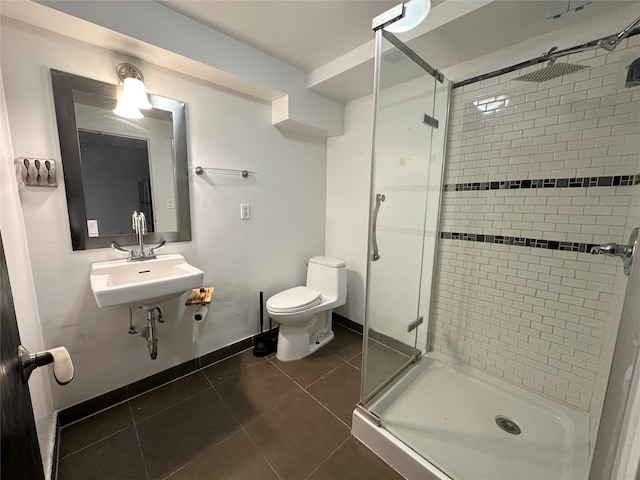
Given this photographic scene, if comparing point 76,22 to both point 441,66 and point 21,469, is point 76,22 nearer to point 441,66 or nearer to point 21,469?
point 21,469

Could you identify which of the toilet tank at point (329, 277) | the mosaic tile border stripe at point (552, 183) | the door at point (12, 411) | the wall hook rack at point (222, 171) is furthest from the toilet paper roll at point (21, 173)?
the mosaic tile border stripe at point (552, 183)

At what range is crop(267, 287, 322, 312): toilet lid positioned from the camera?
75.3 inches

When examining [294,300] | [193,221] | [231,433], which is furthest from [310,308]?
[193,221]

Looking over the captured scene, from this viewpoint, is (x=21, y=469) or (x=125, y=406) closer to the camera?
(x=21, y=469)

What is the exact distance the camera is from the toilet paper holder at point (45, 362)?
60 cm

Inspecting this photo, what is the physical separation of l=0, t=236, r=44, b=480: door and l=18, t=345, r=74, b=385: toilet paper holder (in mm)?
19

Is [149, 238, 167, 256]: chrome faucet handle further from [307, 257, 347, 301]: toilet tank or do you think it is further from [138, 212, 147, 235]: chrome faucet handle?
[307, 257, 347, 301]: toilet tank

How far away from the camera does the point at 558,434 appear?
1.38m

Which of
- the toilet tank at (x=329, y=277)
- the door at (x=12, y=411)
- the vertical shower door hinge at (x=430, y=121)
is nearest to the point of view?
the door at (x=12, y=411)

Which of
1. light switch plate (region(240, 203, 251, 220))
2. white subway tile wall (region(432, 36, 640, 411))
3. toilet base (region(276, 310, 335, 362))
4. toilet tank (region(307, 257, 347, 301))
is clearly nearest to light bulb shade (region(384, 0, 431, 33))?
white subway tile wall (region(432, 36, 640, 411))

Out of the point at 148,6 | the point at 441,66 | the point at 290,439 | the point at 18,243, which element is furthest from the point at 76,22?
the point at 290,439

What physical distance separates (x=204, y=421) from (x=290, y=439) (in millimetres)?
516

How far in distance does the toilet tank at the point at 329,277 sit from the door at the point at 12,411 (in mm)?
1805

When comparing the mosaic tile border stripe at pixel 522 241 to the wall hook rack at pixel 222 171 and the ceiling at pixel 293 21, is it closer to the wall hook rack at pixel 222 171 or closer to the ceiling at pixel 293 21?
the ceiling at pixel 293 21
